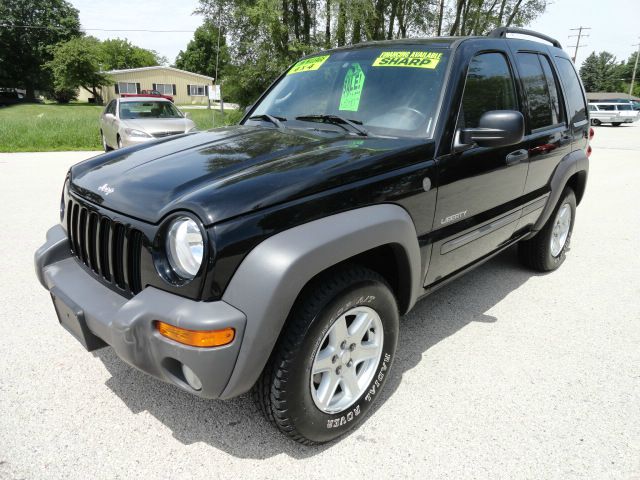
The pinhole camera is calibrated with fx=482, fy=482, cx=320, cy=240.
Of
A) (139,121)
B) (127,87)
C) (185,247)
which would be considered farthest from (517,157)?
(127,87)

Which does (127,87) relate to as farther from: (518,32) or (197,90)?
(518,32)

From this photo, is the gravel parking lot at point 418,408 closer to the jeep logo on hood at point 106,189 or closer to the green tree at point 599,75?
the jeep logo on hood at point 106,189

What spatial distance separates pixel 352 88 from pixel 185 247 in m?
1.70

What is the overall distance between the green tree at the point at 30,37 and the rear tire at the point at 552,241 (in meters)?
67.7

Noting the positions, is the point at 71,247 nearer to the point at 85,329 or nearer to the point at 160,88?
the point at 85,329

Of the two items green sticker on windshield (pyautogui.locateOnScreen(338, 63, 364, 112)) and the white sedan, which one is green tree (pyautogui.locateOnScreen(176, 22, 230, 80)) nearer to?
the white sedan

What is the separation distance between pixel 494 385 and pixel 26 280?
3.73m

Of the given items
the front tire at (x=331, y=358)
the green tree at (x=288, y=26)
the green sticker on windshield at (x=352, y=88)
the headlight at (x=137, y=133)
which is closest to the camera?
the front tire at (x=331, y=358)

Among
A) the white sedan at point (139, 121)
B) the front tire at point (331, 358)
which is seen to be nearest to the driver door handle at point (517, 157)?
the front tire at point (331, 358)

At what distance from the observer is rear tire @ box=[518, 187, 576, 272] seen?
4.23 metres

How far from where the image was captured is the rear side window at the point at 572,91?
4.04 m

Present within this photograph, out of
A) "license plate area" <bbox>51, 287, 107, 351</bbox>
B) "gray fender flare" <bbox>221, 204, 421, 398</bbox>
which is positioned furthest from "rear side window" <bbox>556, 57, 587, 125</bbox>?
"license plate area" <bbox>51, 287, 107, 351</bbox>

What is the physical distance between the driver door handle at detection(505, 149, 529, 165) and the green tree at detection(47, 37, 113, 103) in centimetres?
6181

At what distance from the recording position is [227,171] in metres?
2.16
